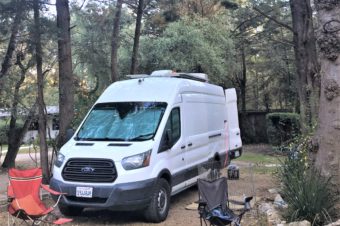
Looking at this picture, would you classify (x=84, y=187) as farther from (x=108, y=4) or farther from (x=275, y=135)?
(x=275, y=135)

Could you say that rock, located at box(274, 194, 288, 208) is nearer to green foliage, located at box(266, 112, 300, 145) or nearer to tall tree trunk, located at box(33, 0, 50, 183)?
tall tree trunk, located at box(33, 0, 50, 183)

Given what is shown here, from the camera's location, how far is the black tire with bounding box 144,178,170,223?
775 centimetres

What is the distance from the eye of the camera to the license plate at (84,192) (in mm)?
7559

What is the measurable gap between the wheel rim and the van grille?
0.93 meters

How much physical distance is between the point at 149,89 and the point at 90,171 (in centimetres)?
225

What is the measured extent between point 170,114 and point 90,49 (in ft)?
24.5

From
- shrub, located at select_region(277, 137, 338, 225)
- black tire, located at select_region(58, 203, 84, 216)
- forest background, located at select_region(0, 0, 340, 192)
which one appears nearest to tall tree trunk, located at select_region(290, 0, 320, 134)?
forest background, located at select_region(0, 0, 340, 192)

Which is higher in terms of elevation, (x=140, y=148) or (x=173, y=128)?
(x=173, y=128)

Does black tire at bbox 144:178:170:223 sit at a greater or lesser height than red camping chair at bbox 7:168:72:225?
lesser

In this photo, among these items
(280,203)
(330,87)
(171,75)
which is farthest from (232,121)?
(330,87)

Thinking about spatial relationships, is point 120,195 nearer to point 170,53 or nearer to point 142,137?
point 142,137

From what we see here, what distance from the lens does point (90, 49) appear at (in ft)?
50.4

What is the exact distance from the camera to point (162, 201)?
8.10 metres

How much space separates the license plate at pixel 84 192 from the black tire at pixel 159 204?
971 millimetres
